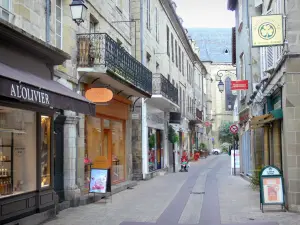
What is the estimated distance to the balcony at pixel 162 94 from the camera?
69.1 feet

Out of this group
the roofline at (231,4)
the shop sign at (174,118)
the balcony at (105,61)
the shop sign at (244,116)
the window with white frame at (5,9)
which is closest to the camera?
the window with white frame at (5,9)

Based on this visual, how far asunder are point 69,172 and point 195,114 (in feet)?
106

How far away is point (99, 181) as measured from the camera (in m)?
12.0

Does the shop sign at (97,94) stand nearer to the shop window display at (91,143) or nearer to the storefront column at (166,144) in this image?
the shop window display at (91,143)

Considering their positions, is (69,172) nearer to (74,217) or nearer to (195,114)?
(74,217)

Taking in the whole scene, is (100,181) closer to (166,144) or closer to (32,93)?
(32,93)

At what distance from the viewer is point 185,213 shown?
10.6 meters

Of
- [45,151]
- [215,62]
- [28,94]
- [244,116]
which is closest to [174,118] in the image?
[244,116]

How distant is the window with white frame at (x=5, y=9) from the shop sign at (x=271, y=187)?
6.66 m

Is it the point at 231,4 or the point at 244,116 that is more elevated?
Result: the point at 231,4

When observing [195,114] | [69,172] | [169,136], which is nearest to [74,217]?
[69,172]

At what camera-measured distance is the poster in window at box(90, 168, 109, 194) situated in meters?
11.9

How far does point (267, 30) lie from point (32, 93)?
21.0ft

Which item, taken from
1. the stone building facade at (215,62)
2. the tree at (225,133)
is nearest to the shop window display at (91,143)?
the tree at (225,133)
